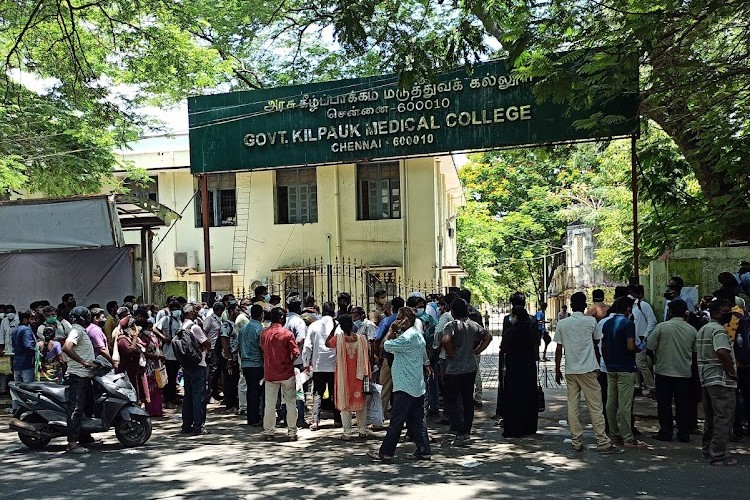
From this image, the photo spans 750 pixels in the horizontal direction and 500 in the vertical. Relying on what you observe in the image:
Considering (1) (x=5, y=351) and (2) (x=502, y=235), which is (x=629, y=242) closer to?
(1) (x=5, y=351)

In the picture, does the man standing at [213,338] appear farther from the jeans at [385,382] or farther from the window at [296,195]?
the window at [296,195]

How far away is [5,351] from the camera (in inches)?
554

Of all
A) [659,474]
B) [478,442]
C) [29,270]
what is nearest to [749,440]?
[659,474]

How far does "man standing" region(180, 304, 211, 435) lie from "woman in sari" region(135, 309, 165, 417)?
1.28 metres

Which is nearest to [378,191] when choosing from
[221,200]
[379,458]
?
[221,200]

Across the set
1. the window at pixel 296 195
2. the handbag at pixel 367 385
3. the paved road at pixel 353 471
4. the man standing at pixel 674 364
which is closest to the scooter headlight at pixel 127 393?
the paved road at pixel 353 471

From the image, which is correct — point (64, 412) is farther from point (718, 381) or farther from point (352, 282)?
point (352, 282)

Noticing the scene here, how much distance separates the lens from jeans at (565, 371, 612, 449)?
9.04 m

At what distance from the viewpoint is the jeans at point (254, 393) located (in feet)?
36.7

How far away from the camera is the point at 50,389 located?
9617mm

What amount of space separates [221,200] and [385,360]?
48.1ft

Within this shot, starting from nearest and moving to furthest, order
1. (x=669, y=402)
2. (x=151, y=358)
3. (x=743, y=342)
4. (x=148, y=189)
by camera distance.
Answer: (x=743, y=342)
(x=669, y=402)
(x=151, y=358)
(x=148, y=189)

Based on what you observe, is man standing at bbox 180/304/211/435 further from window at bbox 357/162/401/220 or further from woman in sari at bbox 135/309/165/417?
window at bbox 357/162/401/220

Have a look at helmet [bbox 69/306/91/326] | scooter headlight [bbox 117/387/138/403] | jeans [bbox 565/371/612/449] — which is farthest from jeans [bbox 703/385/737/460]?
helmet [bbox 69/306/91/326]
